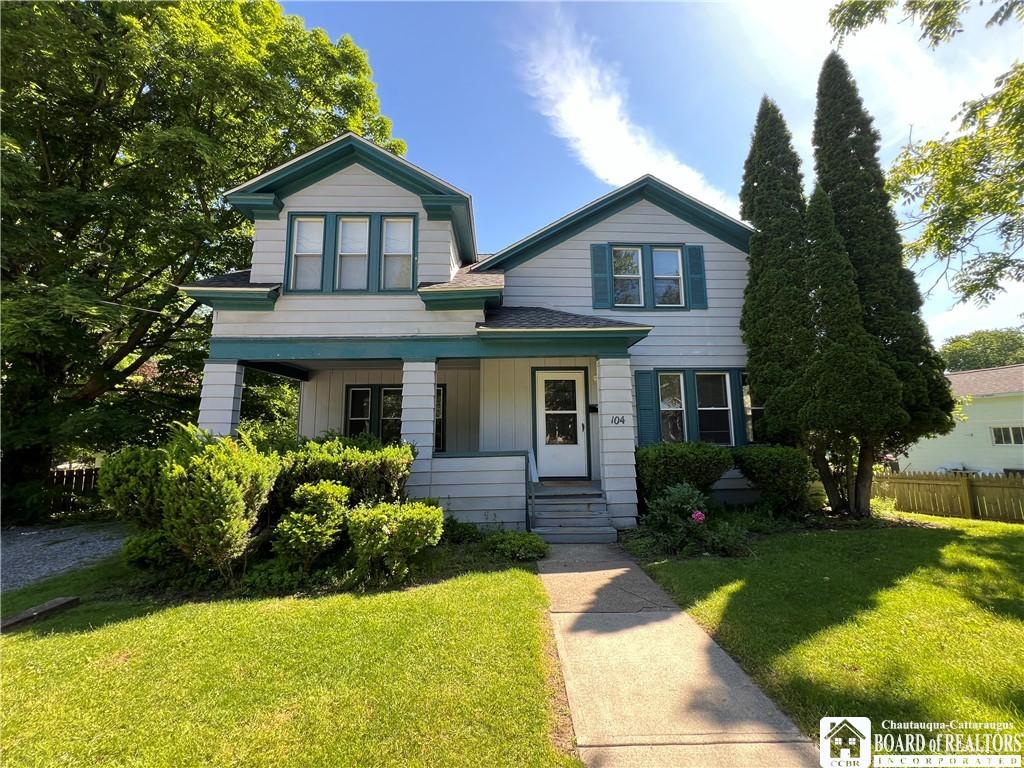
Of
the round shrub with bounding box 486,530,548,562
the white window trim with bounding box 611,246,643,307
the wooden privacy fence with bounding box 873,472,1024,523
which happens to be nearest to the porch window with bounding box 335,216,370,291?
the round shrub with bounding box 486,530,548,562

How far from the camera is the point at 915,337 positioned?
835 cm

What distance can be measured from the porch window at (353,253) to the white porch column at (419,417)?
6.83ft

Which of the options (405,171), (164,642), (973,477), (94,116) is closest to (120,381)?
(94,116)

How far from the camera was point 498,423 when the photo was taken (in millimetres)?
9586

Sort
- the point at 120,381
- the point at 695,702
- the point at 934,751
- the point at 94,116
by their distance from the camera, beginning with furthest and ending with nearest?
the point at 120,381 → the point at 94,116 → the point at 695,702 → the point at 934,751

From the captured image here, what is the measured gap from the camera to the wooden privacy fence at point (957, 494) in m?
9.27

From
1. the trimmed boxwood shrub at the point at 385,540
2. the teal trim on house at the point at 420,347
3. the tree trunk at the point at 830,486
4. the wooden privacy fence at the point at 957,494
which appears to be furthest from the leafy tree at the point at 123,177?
the wooden privacy fence at the point at 957,494

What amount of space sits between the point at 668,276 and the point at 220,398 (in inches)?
400

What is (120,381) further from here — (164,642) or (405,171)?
(164,642)

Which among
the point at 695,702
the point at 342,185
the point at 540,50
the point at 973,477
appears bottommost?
the point at 695,702

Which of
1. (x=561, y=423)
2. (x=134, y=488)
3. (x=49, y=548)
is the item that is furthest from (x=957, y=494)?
(x=49, y=548)

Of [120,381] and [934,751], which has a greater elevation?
[120,381]

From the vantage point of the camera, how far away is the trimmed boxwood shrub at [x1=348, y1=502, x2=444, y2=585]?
533 centimetres

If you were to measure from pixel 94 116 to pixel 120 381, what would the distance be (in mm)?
6872
